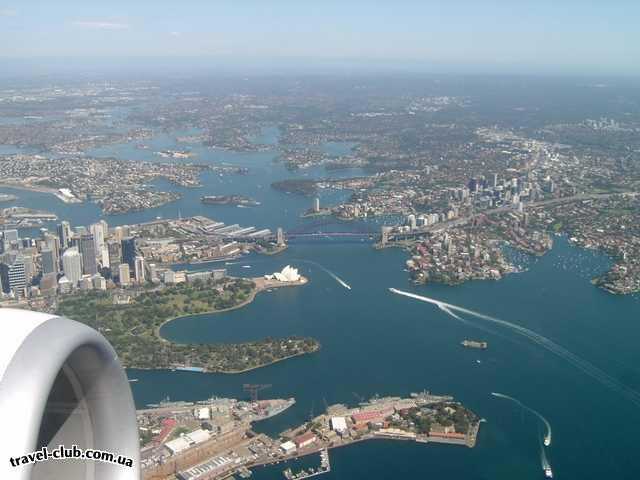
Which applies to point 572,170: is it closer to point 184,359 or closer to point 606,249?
point 606,249

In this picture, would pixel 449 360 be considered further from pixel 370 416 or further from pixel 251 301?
pixel 251 301

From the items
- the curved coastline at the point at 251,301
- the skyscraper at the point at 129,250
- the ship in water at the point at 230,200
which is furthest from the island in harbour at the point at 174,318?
the ship in water at the point at 230,200

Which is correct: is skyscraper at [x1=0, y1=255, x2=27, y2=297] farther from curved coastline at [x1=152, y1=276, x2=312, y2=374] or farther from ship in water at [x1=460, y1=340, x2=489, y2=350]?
ship in water at [x1=460, y1=340, x2=489, y2=350]

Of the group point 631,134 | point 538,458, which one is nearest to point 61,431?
point 538,458

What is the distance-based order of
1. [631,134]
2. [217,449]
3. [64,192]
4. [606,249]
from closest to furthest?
[217,449] < [606,249] < [64,192] < [631,134]

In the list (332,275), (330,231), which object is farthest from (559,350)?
(330,231)
